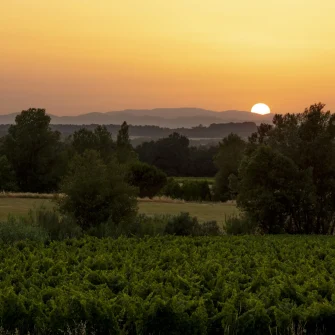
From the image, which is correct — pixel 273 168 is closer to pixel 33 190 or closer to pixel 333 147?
pixel 333 147

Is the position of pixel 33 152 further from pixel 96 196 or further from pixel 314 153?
pixel 96 196

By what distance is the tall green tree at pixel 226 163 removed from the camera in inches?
2997

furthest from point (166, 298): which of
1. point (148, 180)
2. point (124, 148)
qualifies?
point (124, 148)

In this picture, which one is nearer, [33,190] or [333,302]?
[333,302]

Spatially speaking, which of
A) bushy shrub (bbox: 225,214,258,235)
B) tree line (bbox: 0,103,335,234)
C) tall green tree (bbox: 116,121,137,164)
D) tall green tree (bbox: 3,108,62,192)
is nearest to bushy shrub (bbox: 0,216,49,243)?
tree line (bbox: 0,103,335,234)

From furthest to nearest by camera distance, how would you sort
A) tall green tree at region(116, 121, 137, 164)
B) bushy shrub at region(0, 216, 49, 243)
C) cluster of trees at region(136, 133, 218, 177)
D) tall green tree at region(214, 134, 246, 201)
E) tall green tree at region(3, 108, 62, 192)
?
cluster of trees at region(136, 133, 218, 177) < tall green tree at region(116, 121, 137, 164) < tall green tree at region(3, 108, 62, 192) < tall green tree at region(214, 134, 246, 201) < bushy shrub at region(0, 216, 49, 243)

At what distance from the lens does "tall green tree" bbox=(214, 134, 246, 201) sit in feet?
250

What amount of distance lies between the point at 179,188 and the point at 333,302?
190ft

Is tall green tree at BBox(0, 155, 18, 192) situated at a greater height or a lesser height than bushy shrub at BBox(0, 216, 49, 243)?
lesser

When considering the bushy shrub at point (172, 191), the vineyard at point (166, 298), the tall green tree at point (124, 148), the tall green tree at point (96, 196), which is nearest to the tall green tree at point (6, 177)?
the tall green tree at point (124, 148)

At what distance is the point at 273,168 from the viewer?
Result: 28.5 metres

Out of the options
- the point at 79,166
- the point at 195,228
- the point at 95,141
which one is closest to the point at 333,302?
the point at 195,228

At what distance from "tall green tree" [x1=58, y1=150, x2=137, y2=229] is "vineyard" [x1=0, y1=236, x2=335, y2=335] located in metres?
11.4

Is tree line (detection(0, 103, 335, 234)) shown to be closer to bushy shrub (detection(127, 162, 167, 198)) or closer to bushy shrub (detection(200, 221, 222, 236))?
bushy shrub (detection(200, 221, 222, 236))
